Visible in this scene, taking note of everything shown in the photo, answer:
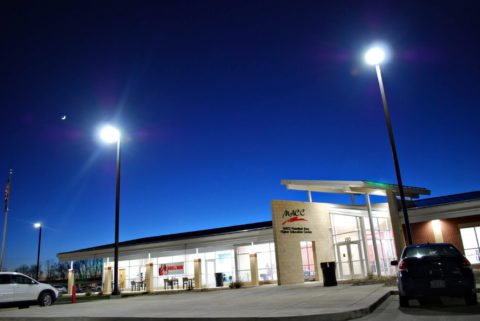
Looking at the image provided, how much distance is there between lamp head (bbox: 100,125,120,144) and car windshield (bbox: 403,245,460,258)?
16360 mm

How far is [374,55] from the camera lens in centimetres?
1681

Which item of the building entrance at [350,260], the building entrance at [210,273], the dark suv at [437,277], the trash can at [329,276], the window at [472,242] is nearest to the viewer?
the dark suv at [437,277]

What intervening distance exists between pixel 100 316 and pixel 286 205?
51.9 feet

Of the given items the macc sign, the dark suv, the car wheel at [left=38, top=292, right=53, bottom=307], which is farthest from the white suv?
the dark suv

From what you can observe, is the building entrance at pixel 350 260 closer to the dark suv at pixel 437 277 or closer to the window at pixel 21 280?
the dark suv at pixel 437 277

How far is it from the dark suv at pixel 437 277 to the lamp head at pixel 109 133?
54.9 ft

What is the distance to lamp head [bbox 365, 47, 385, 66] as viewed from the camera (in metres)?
16.7

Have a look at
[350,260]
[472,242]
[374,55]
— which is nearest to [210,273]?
[350,260]

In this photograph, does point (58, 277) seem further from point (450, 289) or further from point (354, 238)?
point (450, 289)

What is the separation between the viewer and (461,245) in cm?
2714

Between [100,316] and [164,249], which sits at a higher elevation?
[164,249]

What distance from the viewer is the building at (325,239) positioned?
2453cm

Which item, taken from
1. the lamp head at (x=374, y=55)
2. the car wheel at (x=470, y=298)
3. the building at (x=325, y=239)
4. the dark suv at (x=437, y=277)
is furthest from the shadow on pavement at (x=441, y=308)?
the building at (x=325, y=239)

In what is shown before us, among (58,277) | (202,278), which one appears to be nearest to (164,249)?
(202,278)
